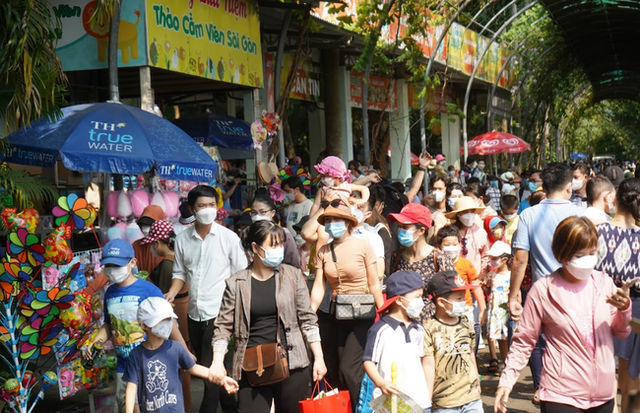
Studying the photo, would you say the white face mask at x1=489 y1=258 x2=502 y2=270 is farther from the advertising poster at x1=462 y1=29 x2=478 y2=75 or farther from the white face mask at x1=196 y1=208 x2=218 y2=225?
the advertising poster at x1=462 y1=29 x2=478 y2=75

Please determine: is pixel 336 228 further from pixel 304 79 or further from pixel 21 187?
pixel 304 79

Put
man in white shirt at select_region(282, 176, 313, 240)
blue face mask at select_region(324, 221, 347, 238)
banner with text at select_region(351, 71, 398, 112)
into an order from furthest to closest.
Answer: banner with text at select_region(351, 71, 398, 112) → man in white shirt at select_region(282, 176, 313, 240) → blue face mask at select_region(324, 221, 347, 238)

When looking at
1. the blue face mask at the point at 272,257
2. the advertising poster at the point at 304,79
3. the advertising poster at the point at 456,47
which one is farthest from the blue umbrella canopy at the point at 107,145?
the advertising poster at the point at 456,47

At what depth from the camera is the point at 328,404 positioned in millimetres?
5047

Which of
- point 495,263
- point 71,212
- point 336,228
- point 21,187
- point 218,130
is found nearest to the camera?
point 336,228

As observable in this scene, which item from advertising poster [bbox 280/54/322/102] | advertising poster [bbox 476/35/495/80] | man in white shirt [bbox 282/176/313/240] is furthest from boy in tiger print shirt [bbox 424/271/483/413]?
advertising poster [bbox 476/35/495/80]

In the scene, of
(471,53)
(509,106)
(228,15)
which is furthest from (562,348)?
(509,106)

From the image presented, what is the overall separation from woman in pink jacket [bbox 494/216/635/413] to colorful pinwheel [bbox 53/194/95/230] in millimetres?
3995

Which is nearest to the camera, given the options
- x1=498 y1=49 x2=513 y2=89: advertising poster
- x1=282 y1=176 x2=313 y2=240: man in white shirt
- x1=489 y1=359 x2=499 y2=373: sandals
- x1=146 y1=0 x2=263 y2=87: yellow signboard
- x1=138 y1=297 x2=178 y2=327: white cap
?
x1=138 y1=297 x2=178 y2=327: white cap

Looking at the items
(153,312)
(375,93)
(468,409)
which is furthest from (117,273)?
(375,93)

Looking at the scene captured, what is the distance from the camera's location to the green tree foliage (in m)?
6.52

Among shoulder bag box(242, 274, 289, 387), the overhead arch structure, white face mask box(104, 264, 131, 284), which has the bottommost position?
shoulder bag box(242, 274, 289, 387)

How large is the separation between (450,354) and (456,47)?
1952 cm

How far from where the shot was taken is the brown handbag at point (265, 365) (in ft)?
16.9
